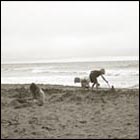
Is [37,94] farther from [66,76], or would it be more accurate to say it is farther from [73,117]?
[66,76]

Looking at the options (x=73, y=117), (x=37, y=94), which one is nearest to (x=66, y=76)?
(x=37, y=94)

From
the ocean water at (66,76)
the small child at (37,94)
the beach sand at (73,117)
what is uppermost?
the ocean water at (66,76)

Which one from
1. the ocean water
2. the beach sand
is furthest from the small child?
the ocean water

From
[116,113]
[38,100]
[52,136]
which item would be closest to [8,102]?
[38,100]

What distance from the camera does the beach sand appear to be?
21.5 ft

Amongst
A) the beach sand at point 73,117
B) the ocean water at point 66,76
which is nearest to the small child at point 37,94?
the beach sand at point 73,117

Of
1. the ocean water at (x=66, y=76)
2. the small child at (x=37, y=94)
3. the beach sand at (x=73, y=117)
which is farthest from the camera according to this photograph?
the ocean water at (x=66, y=76)

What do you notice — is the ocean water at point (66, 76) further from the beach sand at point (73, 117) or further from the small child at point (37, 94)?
the small child at point (37, 94)

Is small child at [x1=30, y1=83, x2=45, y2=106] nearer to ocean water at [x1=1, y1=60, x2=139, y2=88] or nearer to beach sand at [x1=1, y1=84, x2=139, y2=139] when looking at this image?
beach sand at [x1=1, y1=84, x2=139, y2=139]

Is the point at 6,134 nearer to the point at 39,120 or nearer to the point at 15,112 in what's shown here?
the point at 39,120

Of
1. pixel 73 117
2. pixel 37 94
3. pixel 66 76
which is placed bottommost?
pixel 73 117

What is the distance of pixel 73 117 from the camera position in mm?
8000

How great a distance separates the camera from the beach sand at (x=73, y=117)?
6563mm

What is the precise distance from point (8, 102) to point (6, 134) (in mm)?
3697
